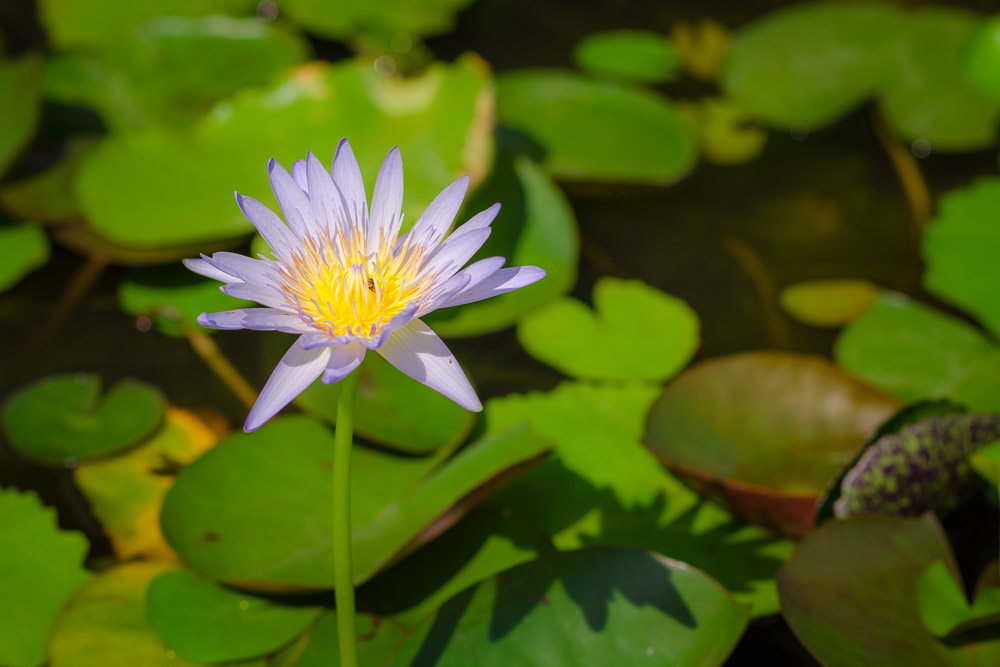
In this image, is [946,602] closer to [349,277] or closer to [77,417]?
[349,277]

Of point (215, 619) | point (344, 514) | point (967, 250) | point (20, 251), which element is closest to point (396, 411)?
point (215, 619)

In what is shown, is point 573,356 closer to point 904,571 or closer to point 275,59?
point 904,571

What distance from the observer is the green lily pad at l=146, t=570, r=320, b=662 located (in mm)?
1311

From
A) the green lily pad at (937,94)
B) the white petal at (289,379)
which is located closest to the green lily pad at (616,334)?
the white petal at (289,379)

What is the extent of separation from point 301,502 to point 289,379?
60cm

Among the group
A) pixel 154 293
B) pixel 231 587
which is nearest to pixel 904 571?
pixel 231 587

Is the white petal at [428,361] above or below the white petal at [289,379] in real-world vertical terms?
above

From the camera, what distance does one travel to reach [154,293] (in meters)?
2.02

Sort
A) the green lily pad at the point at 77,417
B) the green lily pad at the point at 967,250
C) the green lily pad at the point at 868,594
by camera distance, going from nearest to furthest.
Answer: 1. the green lily pad at the point at 868,594
2. the green lily pad at the point at 77,417
3. the green lily pad at the point at 967,250

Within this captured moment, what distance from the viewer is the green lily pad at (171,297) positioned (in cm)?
194

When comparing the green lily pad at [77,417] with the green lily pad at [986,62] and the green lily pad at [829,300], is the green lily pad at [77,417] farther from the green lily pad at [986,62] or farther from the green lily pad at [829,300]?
the green lily pad at [986,62]

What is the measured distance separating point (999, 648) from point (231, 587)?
1333mm

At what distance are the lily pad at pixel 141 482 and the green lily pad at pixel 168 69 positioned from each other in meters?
1.09

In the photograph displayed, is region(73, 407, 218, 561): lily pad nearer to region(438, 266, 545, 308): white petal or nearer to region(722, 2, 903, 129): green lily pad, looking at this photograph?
region(438, 266, 545, 308): white petal
